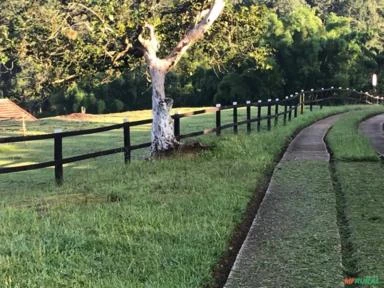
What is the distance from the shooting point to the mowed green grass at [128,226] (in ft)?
15.6

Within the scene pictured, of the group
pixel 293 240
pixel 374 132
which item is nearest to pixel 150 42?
pixel 293 240

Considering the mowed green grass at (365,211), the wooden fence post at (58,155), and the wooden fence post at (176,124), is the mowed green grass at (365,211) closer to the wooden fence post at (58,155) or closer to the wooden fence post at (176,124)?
the wooden fence post at (176,124)

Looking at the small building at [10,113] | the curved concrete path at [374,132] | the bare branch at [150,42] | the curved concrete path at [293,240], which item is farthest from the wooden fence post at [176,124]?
the small building at [10,113]

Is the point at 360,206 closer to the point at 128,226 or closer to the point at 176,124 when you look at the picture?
the point at 128,226

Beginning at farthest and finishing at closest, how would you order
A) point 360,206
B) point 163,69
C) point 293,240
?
point 163,69 → point 360,206 → point 293,240

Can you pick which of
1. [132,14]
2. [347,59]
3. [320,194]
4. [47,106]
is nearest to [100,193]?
[320,194]

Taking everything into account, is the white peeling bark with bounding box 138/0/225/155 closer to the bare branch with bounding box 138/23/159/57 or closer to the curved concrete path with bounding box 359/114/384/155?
the bare branch with bounding box 138/23/159/57

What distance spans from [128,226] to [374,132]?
1390cm

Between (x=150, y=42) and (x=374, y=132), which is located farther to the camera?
(x=374, y=132)

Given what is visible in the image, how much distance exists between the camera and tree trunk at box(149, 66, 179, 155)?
12.7 metres

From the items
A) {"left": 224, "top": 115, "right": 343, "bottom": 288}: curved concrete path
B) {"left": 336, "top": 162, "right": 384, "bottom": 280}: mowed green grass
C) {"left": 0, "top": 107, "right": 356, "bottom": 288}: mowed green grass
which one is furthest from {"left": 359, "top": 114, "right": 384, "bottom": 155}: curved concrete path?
{"left": 224, "top": 115, "right": 343, "bottom": 288}: curved concrete path

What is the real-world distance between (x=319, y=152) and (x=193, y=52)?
503cm

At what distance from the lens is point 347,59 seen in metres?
48.4

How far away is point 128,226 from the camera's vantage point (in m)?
6.10
